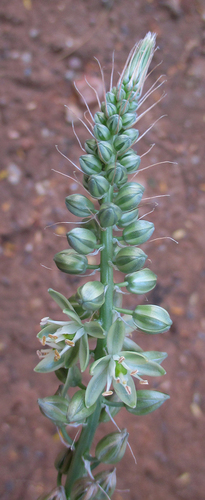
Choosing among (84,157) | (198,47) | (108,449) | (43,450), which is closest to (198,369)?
(43,450)

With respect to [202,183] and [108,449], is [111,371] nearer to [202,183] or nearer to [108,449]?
[108,449]

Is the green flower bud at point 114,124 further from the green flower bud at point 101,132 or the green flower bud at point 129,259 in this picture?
the green flower bud at point 129,259

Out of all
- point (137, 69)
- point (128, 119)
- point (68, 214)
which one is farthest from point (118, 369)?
point (68, 214)

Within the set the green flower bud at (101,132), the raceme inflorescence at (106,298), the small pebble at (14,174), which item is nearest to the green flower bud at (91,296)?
the raceme inflorescence at (106,298)

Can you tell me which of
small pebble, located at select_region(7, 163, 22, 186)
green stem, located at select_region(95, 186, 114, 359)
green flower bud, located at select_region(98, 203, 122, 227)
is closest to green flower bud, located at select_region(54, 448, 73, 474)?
green stem, located at select_region(95, 186, 114, 359)

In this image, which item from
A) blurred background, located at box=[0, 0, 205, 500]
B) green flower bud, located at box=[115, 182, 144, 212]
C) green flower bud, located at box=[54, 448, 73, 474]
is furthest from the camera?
blurred background, located at box=[0, 0, 205, 500]

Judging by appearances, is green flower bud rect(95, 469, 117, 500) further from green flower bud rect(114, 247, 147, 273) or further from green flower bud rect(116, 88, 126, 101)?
green flower bud rect(116, 88, 126, 101)
